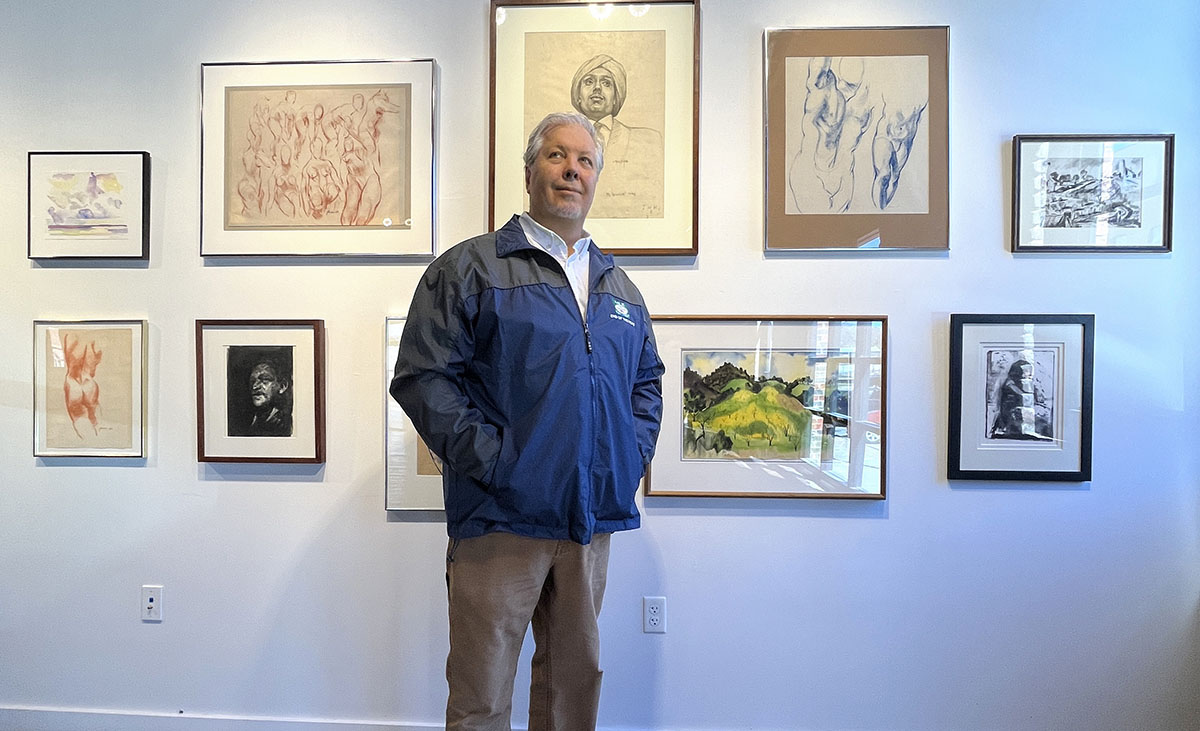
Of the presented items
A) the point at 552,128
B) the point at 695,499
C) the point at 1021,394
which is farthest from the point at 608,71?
the point at 1021,394

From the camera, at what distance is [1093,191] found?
2016 mm

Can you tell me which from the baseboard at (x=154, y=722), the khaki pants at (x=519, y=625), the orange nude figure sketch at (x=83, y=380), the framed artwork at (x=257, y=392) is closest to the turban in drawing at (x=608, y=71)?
the framed artwork at (x=257, y=392)

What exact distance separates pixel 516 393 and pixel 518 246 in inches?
12.7

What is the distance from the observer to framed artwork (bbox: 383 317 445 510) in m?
2.09

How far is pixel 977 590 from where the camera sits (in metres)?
2.06

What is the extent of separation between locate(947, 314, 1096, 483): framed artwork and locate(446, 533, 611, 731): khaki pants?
1147mm

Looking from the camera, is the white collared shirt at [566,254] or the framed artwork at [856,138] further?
the framed artwork at [856,138]

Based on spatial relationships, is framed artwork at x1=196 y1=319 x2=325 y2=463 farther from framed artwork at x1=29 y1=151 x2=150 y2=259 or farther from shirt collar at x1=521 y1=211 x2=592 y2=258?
shirt collar at x1=521 y1=211 x2=592 y2=258

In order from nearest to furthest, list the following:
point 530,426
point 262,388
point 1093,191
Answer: point 530,426 → point 1093,191 → point 262,388

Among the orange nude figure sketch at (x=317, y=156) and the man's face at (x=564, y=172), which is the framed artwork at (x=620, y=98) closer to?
the orange nude figure sketch at (x=317, y=156)

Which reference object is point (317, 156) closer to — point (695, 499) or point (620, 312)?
point (620, 312)

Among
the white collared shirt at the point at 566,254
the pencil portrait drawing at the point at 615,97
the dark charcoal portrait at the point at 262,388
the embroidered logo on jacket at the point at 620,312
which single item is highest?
the pencil portrait drawing at the point at 615,97

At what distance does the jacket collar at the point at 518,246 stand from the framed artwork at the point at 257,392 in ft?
2.69

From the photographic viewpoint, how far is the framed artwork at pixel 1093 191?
2.01 meters
